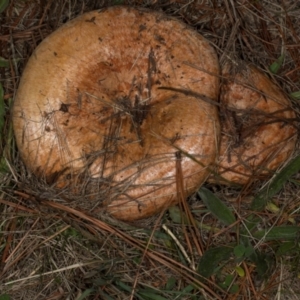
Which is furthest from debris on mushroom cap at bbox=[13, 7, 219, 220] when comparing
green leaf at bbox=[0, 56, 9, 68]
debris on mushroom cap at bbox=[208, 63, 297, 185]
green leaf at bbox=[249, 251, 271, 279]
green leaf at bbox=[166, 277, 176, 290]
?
green leaf at bbox=[249, 251, 271, 279]

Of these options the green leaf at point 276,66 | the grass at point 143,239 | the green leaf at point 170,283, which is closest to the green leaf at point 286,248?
the grass at point 143,239

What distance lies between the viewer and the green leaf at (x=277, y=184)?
8.05 ft

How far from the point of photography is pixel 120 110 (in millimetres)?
2369

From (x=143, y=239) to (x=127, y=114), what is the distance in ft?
1.97

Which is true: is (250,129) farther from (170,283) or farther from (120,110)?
(170,283)

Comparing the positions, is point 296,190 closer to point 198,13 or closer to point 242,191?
point 242,191

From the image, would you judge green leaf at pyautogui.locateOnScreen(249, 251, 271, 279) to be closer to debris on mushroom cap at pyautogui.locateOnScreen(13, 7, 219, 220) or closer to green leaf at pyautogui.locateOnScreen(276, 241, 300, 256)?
green leaf at pyautogui.locateOnScreen(276, 241, 300, 256)

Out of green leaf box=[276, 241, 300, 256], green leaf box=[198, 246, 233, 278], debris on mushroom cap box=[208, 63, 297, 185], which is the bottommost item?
green leaf box=[198, 246, 233, 278]

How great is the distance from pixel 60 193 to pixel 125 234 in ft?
1.16

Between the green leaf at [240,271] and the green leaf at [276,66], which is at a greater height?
the green leaf at [276,66]

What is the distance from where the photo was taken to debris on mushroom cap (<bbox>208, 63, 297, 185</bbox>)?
2.44 m

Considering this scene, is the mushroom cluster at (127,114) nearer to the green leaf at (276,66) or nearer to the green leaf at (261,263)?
the green leaf at (276,66)

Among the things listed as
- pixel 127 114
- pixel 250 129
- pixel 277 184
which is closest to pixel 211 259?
pixel 277 184

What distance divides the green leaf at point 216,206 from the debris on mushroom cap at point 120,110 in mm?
137
